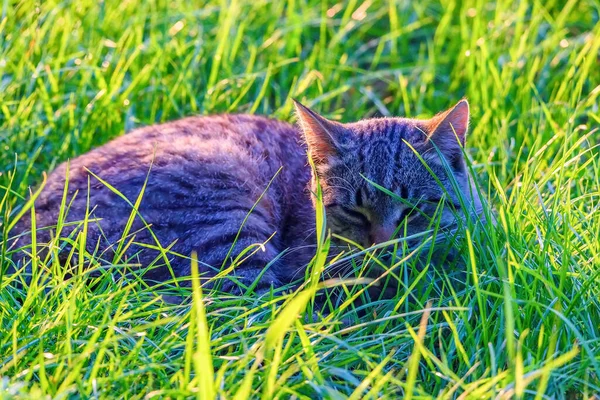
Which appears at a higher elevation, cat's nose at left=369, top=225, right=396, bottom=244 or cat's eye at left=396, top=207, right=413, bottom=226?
cat's eye at left=396, top=207, right=413, bottom=226

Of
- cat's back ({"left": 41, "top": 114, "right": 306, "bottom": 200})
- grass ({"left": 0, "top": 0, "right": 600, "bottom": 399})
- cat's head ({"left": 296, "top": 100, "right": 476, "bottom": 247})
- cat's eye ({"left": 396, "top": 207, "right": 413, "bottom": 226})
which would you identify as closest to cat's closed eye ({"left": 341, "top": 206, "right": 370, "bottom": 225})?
cat's head ({"left": 296, "top": 100, "right": 476, "bottom": 247})

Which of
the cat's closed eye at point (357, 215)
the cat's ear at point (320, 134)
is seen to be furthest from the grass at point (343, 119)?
the cat's ear at point (320, 134)

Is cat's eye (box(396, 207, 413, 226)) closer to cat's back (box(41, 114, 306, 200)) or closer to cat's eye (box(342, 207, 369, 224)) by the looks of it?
cat's eye (box(342, 207, 369, 224))

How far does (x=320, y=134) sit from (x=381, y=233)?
524 millimetres

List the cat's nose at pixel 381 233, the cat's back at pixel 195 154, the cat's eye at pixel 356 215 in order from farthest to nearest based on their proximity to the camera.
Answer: the cat's back at pixel 195 154, the cat's eye at pixel 356 215, the cat's nose at pixel 381 233

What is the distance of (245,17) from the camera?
232 inches

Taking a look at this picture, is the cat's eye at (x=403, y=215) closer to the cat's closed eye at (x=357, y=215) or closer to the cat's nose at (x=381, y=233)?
the cat's nose at (x=381, y=233)

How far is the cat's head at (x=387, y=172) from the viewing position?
359 cm

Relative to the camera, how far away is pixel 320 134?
3.76 m

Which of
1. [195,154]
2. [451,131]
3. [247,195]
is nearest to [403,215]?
[451,131]

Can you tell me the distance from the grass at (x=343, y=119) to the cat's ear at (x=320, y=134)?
0.69 m

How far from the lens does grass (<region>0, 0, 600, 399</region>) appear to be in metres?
2.71

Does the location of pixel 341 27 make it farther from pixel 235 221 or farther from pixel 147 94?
pixel 235 221

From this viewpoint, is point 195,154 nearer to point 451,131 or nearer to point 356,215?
point 356,215
